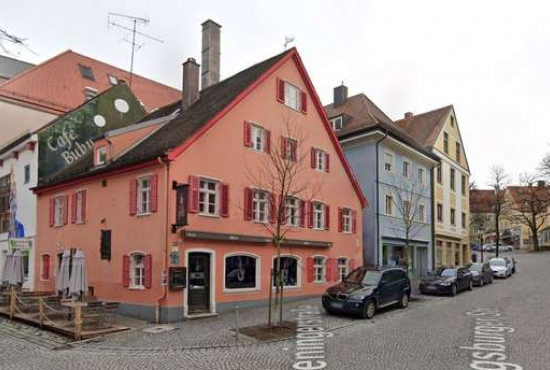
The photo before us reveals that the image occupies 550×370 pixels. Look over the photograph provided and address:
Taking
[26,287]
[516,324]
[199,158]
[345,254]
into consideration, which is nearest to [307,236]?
[345,254]

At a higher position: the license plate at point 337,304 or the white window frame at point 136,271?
the white window frame at point 136,271

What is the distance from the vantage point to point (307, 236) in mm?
22656

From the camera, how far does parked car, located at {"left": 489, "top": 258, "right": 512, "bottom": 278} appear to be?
3441 centimetres

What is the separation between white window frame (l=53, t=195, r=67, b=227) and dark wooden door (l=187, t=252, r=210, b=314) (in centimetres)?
797

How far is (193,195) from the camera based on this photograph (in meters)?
17.3

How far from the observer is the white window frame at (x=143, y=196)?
1764 cm

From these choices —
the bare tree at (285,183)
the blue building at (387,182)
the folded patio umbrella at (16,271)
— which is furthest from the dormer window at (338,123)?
the folded patio umbrella at (16,271)

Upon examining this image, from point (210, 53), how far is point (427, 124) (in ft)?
62.4

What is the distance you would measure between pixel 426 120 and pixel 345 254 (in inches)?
716

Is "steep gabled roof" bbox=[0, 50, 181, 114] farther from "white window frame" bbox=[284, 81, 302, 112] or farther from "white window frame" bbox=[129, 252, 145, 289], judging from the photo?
"white window frame" bbox=[129, 252, 145, 289]

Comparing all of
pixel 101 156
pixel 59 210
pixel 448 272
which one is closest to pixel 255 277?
pixel 101 156

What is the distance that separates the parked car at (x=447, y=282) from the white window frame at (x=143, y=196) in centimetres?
1433

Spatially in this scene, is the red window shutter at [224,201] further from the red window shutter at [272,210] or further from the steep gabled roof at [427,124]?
the steep gabled roof at [427,124]

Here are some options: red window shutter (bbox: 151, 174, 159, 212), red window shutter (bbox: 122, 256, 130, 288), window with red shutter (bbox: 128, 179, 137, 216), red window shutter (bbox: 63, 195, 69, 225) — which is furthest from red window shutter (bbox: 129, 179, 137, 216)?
red window shutter (bbox: 63, 195, 69, 225)
